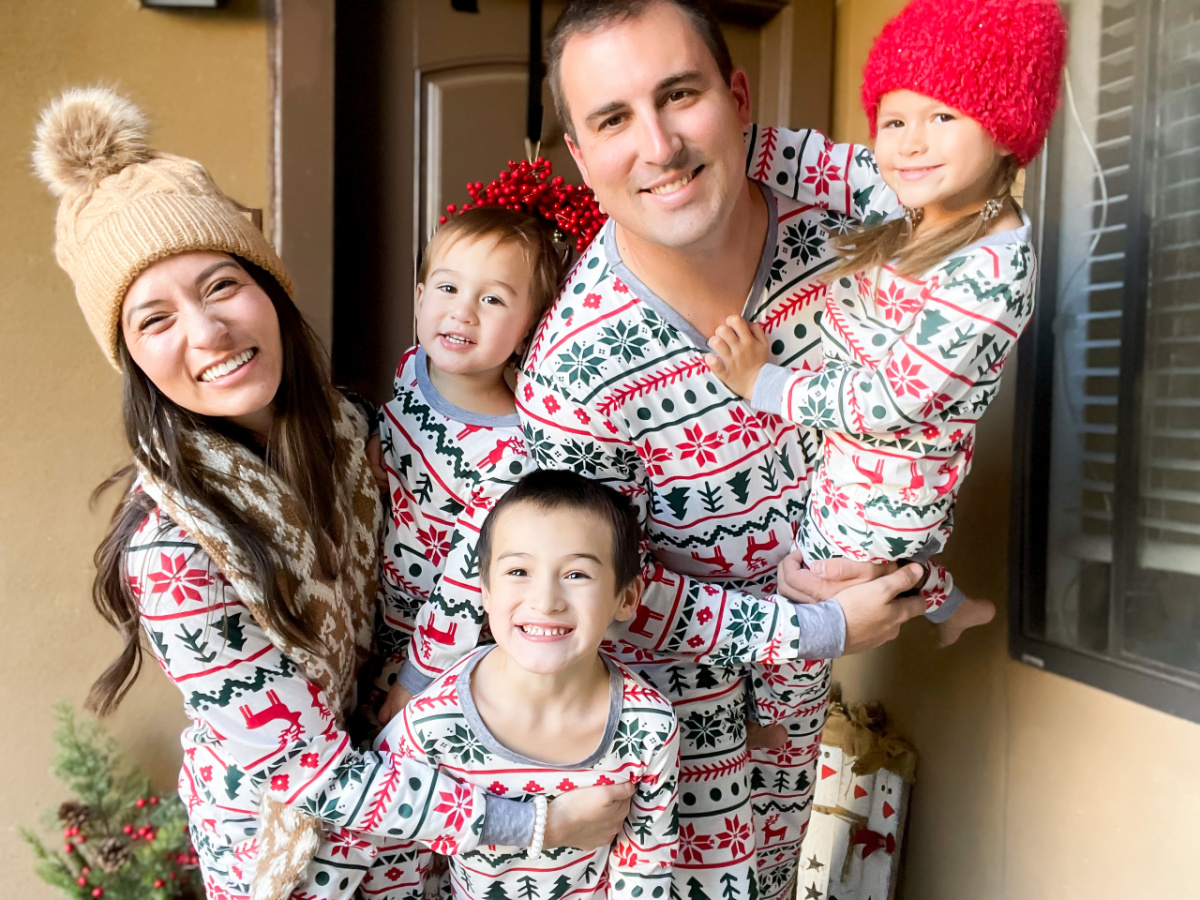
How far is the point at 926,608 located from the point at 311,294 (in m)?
1.56

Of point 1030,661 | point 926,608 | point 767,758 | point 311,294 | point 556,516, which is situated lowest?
point 767,758

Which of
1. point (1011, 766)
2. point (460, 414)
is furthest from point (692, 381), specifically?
point (1011, 766)

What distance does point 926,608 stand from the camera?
1.47 metres

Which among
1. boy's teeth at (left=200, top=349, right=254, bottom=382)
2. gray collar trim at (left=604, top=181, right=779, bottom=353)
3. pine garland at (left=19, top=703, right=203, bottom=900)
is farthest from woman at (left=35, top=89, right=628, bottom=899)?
pine garland at (left=19, top=703, right=203, bottom=900)

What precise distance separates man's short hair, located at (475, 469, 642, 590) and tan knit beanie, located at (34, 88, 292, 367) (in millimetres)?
490

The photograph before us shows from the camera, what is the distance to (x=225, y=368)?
1214 mm

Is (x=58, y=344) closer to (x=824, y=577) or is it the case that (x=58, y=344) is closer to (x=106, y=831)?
(x=106, y=831)

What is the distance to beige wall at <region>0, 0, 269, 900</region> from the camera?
2164mm

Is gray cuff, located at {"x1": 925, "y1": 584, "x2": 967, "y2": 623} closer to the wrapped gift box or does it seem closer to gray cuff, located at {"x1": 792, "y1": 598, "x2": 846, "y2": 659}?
gray cuff, located at {"x1": 792, "y1": 598, "x2": 846, "y2": 659}

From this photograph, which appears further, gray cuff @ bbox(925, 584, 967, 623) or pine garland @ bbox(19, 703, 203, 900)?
pine garland @ bbox(19, 703, 203, 900)

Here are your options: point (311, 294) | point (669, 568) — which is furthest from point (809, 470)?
point (311, 294)

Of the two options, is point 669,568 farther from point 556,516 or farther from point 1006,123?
point 1006,123

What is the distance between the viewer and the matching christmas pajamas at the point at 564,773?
1.33m

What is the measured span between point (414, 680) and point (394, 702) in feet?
0.16
